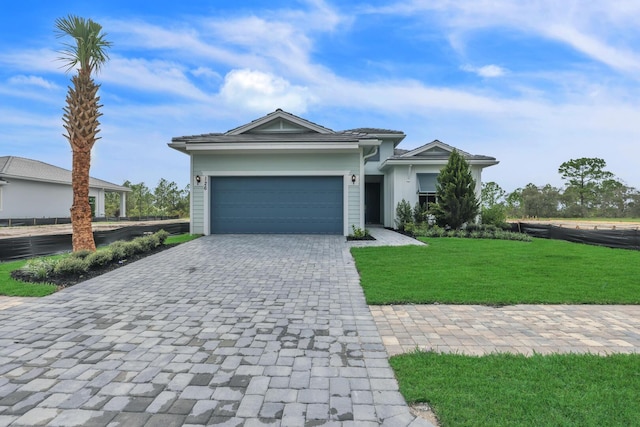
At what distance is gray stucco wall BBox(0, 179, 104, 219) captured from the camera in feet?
76.2

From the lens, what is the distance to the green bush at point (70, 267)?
265 inches

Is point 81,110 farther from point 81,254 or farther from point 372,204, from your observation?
point 372,204

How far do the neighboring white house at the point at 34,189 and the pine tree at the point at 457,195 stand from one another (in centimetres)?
2829

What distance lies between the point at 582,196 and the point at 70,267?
162 feet

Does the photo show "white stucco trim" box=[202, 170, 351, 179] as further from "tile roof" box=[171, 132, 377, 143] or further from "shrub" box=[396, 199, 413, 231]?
"shrub" box=[396, 199, 413, 231]

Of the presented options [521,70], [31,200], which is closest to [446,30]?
[521,70]

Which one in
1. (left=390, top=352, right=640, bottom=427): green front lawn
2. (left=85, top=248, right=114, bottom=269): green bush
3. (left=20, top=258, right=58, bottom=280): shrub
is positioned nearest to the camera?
(left=390, top=352, right=640, bottom=427): green front lawn

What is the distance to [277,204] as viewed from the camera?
45.5 feet

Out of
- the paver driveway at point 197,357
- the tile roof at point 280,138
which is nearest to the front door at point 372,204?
the tile roof at point 280,138

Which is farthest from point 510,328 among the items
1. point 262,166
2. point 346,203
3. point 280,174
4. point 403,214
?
point 403,214

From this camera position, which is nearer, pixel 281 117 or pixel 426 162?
pixel 281 117

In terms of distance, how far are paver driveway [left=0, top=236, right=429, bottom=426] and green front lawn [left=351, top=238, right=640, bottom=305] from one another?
101 centimetres

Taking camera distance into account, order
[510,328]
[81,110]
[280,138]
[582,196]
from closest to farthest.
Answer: [510,328] < [81,110] < [280,138] < [582,196]

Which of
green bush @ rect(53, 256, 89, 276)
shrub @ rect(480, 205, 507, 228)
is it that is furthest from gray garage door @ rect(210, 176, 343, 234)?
shrub @ rect(480, 205, 507, 228)
